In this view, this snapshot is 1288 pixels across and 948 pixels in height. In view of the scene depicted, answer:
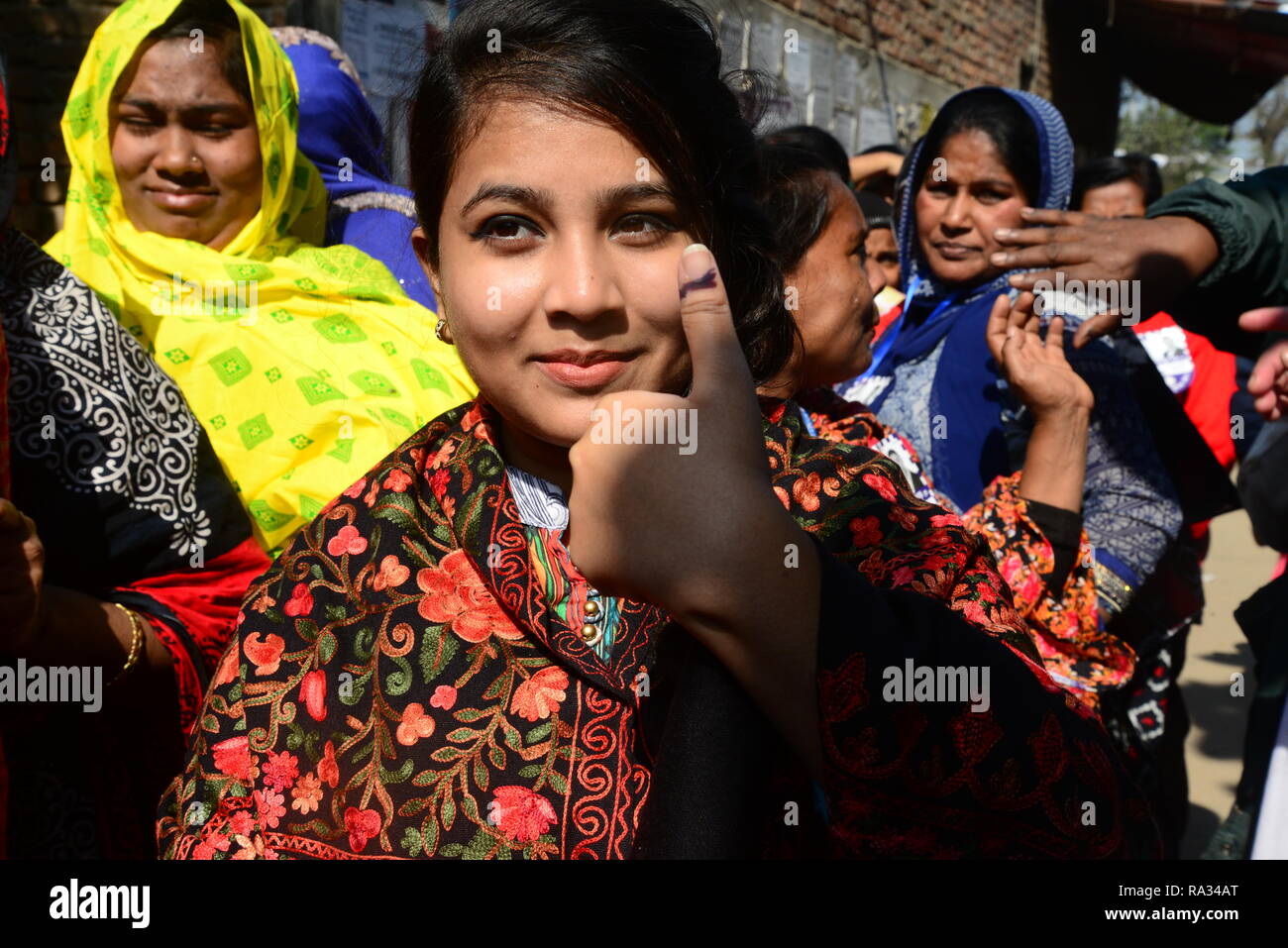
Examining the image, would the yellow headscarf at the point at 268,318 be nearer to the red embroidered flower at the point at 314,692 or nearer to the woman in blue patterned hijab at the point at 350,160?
the woman in blue patterned hijab at the point at 350,160

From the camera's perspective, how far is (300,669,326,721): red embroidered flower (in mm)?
1219

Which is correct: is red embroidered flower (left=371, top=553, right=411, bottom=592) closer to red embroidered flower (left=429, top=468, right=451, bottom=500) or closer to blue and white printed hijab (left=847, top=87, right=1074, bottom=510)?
red embroidered flower (left=429, top=468, right=451, bottom=500)

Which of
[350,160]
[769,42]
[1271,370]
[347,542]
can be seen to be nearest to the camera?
[347,542]

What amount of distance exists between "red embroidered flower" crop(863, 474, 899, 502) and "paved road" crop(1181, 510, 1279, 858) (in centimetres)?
295

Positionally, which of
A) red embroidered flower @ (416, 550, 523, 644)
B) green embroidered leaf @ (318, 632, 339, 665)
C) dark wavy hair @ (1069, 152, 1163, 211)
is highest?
dark wavy hair @ (1069, 152, 1163, 211)

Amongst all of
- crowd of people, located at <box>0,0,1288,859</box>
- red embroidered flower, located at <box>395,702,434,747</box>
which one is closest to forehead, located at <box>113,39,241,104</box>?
crowd of people, located at <box>0,0,1288,859</box>

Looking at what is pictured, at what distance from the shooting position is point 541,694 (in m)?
1.13

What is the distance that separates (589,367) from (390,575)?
1.13ft

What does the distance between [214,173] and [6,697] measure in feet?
4.30

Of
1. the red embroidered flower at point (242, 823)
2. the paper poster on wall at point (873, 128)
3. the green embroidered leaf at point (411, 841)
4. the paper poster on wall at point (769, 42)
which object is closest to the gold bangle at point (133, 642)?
the red embroidered flower at point (242, 823)

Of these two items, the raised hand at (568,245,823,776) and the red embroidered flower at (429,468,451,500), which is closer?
the raised hand at (568,245,823,776)

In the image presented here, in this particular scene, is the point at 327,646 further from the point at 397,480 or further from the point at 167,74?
the point at 167,74

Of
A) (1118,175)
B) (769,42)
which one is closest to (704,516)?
(1118,175)

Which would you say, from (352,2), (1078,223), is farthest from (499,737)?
(352,2)
